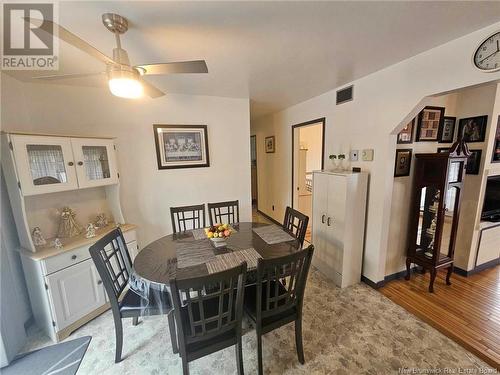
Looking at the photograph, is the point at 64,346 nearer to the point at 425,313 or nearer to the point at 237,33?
the point at 237,33

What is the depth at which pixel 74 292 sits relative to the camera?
1.92 meters

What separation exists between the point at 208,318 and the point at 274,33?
1964 millimetres

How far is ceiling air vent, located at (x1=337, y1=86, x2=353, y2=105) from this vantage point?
258 centimetres

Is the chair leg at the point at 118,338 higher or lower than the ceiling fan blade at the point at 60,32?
lower

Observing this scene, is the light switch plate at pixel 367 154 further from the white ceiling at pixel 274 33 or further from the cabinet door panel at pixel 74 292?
the cabinet door panel at pixel 74 292

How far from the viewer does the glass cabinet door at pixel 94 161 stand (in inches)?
81.2

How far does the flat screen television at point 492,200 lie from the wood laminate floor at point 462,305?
0.74 m

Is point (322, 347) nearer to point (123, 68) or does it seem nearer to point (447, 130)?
point (123, 68)

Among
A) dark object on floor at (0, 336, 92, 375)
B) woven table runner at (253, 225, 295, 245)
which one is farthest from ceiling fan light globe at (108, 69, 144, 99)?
dark object on floor at (0, 336, 92, 375)

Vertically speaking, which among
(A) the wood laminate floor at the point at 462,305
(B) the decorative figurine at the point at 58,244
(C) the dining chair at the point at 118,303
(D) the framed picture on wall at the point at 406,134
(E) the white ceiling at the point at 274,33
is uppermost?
(E) the white ceiling at the point at 274,33

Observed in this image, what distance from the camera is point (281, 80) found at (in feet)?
7.90

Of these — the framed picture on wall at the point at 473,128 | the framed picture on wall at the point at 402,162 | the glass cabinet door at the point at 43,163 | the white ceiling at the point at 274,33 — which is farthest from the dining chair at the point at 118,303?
the framed picture on wall at the point at 473,128

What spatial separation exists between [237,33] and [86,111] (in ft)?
6.94

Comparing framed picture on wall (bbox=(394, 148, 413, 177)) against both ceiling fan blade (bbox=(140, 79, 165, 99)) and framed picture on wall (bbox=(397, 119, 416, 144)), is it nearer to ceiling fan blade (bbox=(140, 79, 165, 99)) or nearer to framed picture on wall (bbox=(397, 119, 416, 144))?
framed picture on wall (bbox=(397, 119, 416, 144))
